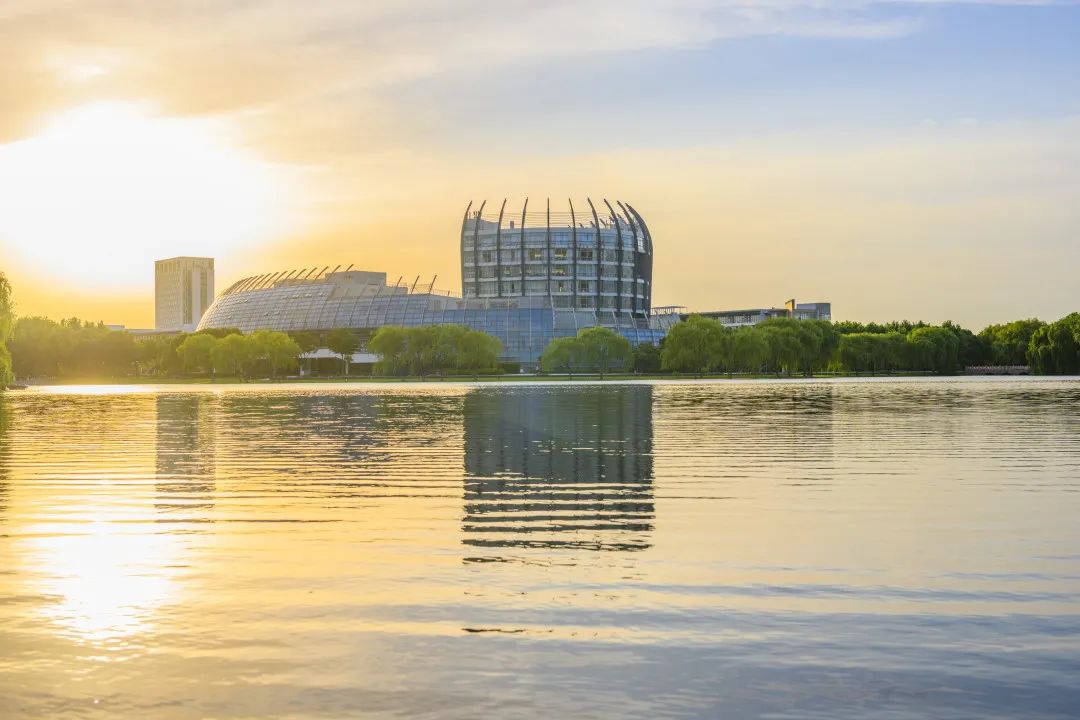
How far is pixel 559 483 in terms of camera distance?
81.5 ft

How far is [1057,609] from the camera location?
484 inches

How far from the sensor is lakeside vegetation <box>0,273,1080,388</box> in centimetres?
13488

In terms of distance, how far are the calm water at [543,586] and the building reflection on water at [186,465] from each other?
19cm

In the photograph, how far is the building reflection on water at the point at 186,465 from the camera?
21956 mm

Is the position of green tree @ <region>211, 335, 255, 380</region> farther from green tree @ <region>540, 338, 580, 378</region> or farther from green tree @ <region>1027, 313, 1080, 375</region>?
green tree @ <region>1027, 313, 1080, 375</region>

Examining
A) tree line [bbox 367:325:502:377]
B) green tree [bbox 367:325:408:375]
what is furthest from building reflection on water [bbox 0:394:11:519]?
green tree [bbox 367:325:408:375]

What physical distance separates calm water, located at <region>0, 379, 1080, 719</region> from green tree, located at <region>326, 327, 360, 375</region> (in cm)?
14523

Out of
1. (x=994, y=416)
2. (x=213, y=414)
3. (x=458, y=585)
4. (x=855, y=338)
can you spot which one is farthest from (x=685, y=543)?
(x=855, y=338)

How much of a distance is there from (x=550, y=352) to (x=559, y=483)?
391 ft

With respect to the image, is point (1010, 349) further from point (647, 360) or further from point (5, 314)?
point (5, 314)

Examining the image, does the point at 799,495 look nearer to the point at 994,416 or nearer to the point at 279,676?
the point at 279,676

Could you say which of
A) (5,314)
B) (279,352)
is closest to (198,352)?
(279,352)

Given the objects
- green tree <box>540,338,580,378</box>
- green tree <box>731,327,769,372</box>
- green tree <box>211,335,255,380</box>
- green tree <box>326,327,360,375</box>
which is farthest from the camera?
green tree <box>326,327,360,375</box>

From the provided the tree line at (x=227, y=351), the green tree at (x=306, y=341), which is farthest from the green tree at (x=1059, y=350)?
the green tree at (x=306, y=341)
